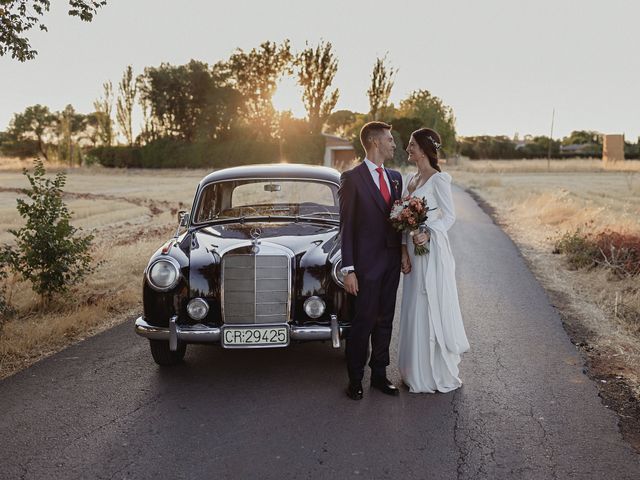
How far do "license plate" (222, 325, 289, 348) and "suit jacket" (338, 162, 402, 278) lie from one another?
2.54 feet

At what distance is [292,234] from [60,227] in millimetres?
3160

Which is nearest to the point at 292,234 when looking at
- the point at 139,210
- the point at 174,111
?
the point at 139,210

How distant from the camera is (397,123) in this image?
5259 cm

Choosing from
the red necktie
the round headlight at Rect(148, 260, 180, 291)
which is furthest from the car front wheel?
the red necktie

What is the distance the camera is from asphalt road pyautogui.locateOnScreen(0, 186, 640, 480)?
3.46 m

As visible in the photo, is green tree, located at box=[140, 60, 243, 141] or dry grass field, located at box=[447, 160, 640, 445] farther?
green tree, located at box=[140, 60, 243, 141]

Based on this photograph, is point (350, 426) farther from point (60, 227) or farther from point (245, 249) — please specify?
point (60, 227)

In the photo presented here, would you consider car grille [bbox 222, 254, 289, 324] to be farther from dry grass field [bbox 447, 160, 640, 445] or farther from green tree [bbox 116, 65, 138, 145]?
green tree [bbox 116, 65, 138, 145]

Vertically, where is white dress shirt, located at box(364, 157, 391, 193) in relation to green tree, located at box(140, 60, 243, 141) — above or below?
below

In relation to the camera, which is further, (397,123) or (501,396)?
(397,123)

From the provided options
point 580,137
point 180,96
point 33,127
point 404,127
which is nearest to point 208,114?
point 180,96

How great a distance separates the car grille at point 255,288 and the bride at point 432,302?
970 mm

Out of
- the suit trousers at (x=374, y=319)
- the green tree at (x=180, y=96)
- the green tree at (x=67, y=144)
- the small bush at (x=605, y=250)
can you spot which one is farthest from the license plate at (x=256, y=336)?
the green tree at (x=67, y=144)

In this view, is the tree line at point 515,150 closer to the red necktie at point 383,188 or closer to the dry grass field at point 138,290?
the dry grass field at point 138,290
